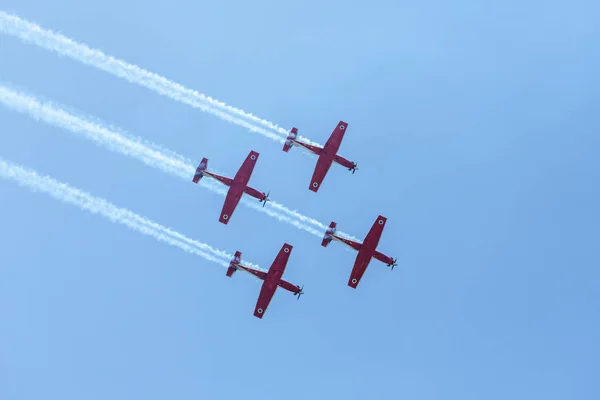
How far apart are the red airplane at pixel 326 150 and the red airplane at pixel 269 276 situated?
266 inches

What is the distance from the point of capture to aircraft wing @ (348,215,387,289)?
3098 inches

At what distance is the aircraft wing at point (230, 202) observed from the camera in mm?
76125

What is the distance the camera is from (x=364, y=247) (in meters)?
79.0

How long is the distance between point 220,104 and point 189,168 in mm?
5458

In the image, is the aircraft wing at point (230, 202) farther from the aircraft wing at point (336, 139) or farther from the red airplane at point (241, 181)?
the aircraft wing at point (336, 139)

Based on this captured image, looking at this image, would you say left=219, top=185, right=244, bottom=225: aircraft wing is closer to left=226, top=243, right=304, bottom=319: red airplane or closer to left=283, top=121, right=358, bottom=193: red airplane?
left=226, top=243, right=304, bottom=319: red airplane

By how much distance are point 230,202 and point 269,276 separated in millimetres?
6729

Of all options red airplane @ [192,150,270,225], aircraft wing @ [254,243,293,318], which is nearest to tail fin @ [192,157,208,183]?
red airplane @ [192,150,270,225]

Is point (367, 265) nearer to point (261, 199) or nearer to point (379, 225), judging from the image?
point (379, 225)

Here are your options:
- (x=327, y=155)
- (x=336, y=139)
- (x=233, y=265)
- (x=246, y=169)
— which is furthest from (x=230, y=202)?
(x=336, y=139)

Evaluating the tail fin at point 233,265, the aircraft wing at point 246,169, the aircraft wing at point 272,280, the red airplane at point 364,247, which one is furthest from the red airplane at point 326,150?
the tail fin at point 233,265

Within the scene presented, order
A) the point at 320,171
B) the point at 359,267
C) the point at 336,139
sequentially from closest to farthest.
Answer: the point at 336,139, the point at 320,171, the point at 359,267

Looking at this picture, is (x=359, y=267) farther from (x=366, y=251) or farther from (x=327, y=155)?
(x=327, y=155)

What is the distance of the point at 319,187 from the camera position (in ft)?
261
